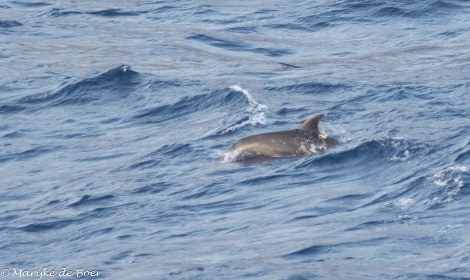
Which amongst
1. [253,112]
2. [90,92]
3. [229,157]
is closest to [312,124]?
[229,157]

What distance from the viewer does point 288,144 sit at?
1775 centimetres

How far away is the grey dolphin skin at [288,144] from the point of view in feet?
58.0

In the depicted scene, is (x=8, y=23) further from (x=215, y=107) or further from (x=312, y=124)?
(x=312, y=124)

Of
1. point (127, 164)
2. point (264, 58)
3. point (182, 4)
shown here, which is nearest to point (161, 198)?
point (127, 164)

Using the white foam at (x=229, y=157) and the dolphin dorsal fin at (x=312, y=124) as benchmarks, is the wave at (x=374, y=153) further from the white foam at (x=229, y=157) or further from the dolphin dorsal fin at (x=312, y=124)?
the white foam at (x=229, y=157)

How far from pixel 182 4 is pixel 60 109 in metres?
10.8

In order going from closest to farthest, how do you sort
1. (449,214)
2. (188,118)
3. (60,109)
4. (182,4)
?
(449,214) < (188,118) < (60,109) < (182,4)

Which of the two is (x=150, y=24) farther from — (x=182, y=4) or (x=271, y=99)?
(x=271, y=99)

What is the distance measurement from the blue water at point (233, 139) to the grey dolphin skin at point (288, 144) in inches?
7.6

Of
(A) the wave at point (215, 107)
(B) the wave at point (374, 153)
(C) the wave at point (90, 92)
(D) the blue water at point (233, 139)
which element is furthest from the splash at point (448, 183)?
(C) the wave at point (90, 92)

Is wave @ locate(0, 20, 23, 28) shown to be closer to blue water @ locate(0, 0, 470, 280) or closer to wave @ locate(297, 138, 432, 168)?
blue water @ locate(0, 0, 470, 280)

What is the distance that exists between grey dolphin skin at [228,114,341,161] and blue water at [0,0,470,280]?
0.63 feet

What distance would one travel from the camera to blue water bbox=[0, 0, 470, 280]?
14.2m

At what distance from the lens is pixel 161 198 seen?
55.3 feet
